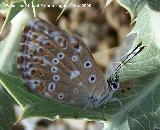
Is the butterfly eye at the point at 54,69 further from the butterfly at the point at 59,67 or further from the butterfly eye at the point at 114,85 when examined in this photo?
the butterfly eye at the point at 114,85

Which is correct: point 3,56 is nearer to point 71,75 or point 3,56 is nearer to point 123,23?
point 71,75

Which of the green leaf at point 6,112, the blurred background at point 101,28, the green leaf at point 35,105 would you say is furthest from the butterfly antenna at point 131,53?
the blurred background at point 101,28

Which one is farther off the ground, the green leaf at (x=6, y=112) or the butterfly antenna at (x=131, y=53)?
the butterfly antenna at (x=131, y=53)

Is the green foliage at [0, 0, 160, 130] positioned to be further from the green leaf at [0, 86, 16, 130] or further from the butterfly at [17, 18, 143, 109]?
the green leaf at [0, 86, 16, 130]

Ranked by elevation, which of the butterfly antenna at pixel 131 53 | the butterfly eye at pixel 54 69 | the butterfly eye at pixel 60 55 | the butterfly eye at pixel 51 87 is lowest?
the butterfly eye at pixel 51 87

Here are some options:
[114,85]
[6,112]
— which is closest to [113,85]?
[114,85]

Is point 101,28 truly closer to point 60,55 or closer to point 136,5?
point 136,5

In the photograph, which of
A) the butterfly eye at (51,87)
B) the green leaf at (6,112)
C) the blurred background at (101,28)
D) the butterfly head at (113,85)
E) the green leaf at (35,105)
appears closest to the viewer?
the green leaf at (35,105)

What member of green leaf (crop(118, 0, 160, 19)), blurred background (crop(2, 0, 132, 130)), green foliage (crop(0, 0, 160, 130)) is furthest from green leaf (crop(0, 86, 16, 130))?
blurred background (crop(2, 0, 132, 130))

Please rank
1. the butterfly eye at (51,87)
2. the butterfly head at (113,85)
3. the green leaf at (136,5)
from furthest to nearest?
the green leaf at (136,5) → the butterfly head at (113,85) → the butterfly eye at (51,87)
